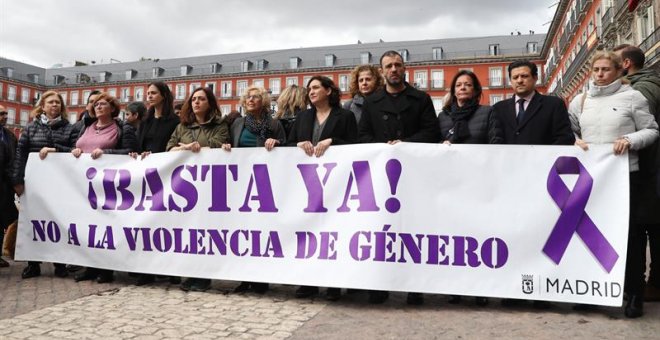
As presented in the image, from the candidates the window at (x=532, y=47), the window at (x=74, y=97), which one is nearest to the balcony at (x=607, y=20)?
the window at (x=532, y=47)

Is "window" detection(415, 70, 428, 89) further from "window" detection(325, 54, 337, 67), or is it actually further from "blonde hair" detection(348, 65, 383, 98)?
"blonde hair" detection(348, 65, 383, 98)

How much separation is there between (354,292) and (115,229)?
94.1 inches

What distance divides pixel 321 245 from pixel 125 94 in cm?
7637

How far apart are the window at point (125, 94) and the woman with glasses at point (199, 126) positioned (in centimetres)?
7372

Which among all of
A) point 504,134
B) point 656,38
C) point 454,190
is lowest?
point 454,190

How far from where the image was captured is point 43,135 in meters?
5.36

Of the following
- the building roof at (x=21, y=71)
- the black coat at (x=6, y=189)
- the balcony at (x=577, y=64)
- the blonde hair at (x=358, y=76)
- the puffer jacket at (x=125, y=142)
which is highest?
the building roof at (x=21, y=71)

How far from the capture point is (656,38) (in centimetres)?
2375

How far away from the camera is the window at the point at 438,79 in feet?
198

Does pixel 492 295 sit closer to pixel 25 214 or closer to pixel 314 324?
pixel 314 324

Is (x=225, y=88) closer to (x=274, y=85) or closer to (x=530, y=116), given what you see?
(x=274, y=85)

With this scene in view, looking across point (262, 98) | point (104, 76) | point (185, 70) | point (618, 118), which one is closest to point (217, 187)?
point (262, 98)

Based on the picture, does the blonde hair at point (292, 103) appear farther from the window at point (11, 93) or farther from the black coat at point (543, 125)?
the window at point (11, 93)

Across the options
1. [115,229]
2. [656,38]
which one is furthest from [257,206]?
[656,38]
